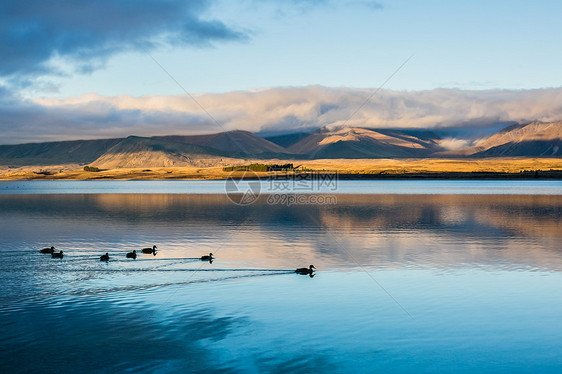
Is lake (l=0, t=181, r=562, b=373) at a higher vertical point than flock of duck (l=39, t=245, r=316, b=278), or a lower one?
lower

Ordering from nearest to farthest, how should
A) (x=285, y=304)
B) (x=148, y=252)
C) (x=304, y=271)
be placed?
1. (x=285, y=304)
2. (x=304, y=271)
3. (x=148, y=252)

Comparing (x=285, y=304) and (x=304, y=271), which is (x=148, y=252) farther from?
(x=285, y=304)

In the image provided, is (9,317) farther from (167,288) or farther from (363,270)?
(363,270)

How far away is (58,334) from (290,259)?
16933 mm

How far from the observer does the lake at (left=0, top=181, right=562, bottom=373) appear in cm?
1678

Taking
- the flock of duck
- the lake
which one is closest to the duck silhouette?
the flock of duck

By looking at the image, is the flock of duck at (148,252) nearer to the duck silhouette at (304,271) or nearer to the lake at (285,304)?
the duck silhouette at (304,271)

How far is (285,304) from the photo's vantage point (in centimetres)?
2289

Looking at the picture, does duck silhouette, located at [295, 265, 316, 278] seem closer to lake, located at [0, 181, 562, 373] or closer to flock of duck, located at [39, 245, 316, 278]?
flock of duck, located at [39, 245, 316, 278]

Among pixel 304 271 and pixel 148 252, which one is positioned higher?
pixel 148 252

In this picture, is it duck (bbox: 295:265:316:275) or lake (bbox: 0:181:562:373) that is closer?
lake (bbox: 0:181:562:373)

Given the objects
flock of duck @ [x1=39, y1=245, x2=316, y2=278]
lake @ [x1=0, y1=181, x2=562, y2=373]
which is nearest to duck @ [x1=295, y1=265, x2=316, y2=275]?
flock of duck @ [x1=39, y1=245, x2=316, y2=278]

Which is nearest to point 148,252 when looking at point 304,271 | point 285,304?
point 304,271

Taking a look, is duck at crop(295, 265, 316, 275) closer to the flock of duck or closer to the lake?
the flock of duck
